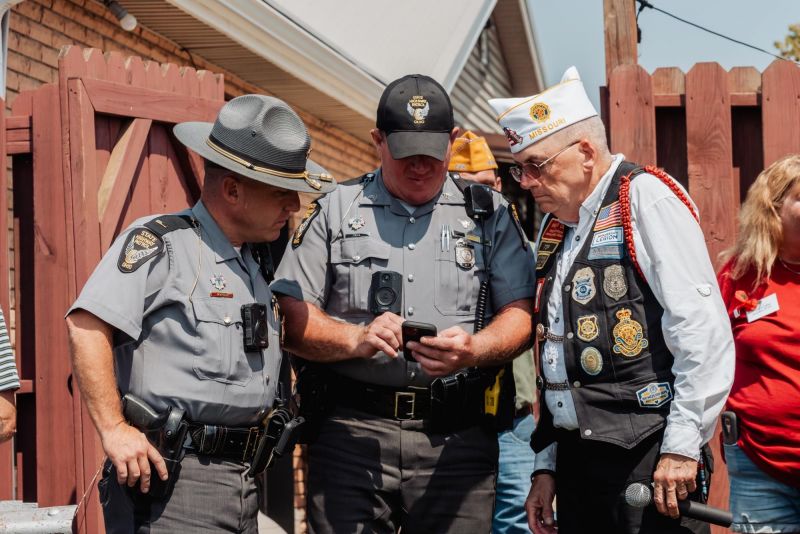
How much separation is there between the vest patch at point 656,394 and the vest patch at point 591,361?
6.2 inches

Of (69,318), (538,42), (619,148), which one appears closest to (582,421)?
(69,318)

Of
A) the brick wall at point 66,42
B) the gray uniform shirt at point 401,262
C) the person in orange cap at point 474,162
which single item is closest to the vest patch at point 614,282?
the gray uniform shirt at point 401,262

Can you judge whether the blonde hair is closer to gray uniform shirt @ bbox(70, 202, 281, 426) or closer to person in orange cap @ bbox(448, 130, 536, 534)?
person in orange cap @ bbox(448, 130, 536, 534)

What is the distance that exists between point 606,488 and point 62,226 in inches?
103

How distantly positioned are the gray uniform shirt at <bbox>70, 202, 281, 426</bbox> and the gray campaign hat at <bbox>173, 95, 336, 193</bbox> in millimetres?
260

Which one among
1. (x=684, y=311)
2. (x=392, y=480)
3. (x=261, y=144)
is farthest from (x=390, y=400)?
(x=684, y=311)

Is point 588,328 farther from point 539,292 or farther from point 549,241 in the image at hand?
point 549,241

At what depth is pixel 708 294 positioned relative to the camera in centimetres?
302

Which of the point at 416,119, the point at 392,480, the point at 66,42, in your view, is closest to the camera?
the point at 392,480

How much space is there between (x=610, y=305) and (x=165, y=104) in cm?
264

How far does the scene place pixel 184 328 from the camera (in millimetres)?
3070

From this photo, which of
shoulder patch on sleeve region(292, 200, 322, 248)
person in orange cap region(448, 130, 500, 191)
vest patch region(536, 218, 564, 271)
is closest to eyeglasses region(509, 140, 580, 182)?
vest patch region(536, 218, 564, 271)

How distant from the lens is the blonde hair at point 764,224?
11.9 feet

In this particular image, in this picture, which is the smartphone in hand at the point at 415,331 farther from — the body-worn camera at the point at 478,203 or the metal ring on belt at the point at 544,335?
the body-worn camera at the point at 478,203
